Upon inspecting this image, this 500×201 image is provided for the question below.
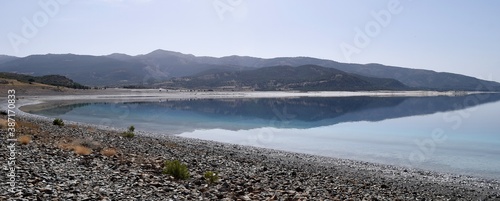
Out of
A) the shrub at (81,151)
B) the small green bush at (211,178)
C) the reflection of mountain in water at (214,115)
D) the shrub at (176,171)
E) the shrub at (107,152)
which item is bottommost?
the reflection of mountain in water at (214,115)

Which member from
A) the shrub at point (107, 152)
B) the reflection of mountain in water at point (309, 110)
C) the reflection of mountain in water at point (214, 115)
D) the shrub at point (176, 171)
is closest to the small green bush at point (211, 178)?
the shrub at point (176, 171)

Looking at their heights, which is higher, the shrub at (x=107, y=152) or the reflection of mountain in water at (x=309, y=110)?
the shrub at (x=107, y=152)

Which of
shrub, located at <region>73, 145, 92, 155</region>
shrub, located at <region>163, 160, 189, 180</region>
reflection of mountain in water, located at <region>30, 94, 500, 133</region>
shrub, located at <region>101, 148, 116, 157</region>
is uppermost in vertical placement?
shrub, located at <region>73, 145, 92, 155</region>

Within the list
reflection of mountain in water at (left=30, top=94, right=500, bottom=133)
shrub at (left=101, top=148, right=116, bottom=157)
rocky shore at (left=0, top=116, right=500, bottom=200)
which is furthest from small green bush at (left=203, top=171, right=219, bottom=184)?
reflection of mountain in water at (left=30, top=94, right=500, bottom=133)

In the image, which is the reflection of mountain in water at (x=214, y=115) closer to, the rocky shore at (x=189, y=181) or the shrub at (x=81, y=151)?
the rocky shore at (x=189, y=181)

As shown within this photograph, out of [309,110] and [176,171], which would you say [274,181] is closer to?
[176,171]

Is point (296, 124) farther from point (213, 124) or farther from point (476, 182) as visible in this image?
point (476, 182)

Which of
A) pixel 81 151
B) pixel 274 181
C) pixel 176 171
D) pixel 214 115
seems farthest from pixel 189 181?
pixel 214 115

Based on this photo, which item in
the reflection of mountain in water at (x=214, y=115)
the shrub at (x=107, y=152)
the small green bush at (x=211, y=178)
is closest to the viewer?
the small green bush at (x=211, y=178)

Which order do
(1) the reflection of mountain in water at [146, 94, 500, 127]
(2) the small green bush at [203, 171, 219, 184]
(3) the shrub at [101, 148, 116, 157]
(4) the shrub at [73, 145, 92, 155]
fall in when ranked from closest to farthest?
(2) the small green bush at [203, 171, 219, 184]
(4) the shrub at [73, 145, 92, 155]
(3) the shrub at [101, 148, 116, 157]
(1) the reflection of mountain in water at [146, 94, 500, 127]

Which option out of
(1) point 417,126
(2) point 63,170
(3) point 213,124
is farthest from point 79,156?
(1) point 417,126

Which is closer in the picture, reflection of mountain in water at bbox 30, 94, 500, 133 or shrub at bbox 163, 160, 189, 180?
shrub at bbox 163, 160, 189, 180

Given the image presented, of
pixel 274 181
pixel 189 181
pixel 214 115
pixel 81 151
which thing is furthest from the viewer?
pixel 214 115

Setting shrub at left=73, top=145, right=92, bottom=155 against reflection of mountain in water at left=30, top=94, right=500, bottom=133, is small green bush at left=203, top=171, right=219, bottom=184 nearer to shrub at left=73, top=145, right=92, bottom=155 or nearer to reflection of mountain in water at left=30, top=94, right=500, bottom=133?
shrub at left=73, top=145, right=92, bottom=155
